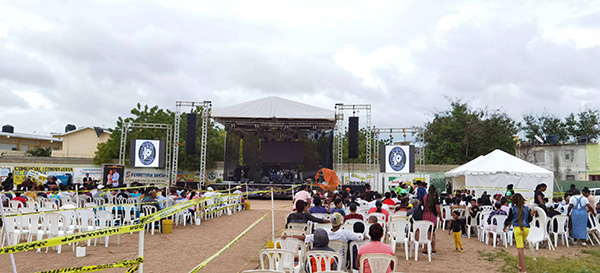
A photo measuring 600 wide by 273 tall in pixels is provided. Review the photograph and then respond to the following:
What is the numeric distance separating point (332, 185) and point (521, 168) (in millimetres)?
8116

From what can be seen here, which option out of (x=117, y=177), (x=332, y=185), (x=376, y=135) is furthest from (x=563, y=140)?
(x=117, y=177)

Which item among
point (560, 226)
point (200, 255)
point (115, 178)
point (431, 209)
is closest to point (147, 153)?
point (115, 178)

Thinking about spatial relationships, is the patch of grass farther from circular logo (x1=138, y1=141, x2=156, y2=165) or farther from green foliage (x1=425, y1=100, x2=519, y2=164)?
green foliage (x1=425, y1=100, x2=519, y2=164)

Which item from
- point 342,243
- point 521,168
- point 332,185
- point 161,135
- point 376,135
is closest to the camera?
point 342,243

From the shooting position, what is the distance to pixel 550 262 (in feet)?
23.6

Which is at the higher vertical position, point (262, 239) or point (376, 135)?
point (376, 135)

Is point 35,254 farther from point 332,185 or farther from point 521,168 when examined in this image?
point 521,168

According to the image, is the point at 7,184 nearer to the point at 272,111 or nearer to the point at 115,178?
the point at 115,178

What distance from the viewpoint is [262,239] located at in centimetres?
911

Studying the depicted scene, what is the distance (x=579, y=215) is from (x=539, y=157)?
2800 cm

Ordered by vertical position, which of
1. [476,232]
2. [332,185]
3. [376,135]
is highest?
[376,135]

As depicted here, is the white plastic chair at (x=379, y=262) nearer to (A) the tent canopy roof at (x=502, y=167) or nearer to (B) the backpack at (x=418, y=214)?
(B) the backpack at (x=418, y=214)

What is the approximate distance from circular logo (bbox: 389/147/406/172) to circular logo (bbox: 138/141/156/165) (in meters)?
11.6

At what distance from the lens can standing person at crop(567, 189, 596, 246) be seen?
8.98 metres
